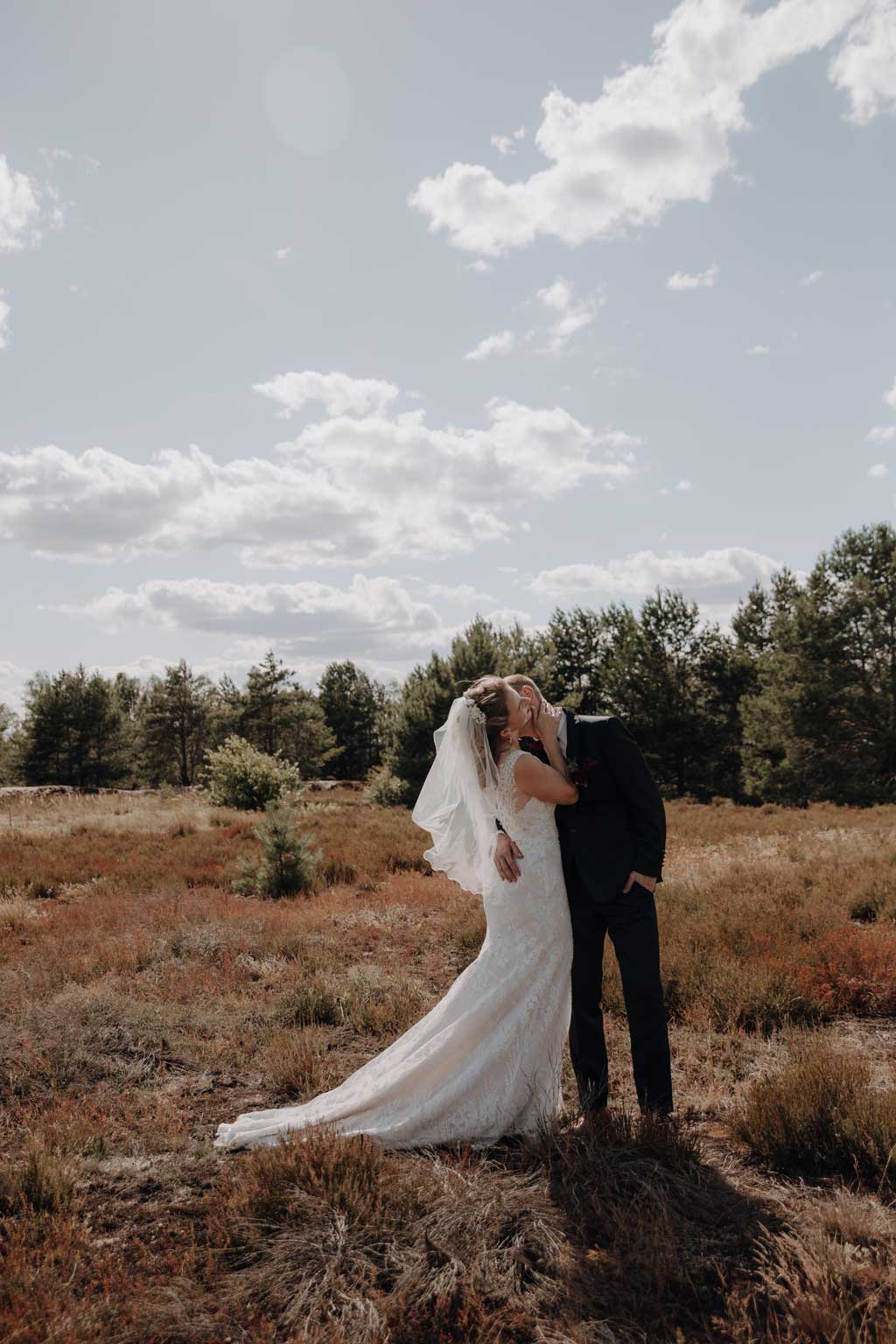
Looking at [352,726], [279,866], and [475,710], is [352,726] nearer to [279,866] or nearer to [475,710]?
[279,866]

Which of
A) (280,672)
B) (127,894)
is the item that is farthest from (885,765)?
(280,672)

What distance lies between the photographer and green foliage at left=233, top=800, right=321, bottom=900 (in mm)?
11188

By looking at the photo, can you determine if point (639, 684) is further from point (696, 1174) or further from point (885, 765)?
point (696, 1174)

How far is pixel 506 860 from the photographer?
4.38 metres

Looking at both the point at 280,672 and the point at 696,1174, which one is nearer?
the point at 696,1174

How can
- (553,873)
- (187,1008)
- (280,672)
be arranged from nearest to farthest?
(553,873) → (187,1008) → (280,672)

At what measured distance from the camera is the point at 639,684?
120 ft

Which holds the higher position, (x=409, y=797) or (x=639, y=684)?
(x=639, y=684)

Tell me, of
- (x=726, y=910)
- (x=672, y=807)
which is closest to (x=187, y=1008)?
(x=726, y=910)

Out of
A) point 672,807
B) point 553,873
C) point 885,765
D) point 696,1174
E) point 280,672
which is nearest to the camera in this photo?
point 696,1174

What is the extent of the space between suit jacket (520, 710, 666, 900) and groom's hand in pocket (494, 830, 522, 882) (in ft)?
1.11

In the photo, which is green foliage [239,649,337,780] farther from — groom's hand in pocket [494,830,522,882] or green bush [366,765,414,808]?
groom's hand in pocket [494,830,522,882]

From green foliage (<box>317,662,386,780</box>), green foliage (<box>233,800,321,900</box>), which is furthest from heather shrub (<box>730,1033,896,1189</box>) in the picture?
green foliage (<box>317,662,386,780</box>)

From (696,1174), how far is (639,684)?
3402 centimetres
